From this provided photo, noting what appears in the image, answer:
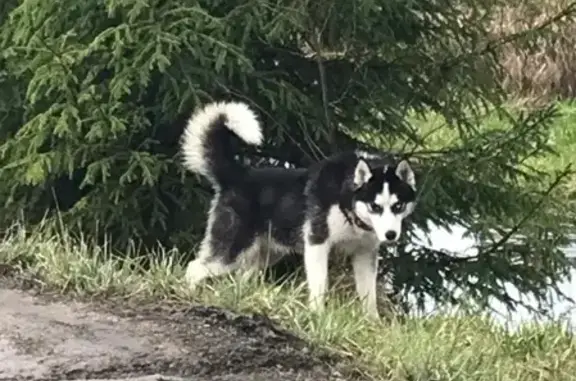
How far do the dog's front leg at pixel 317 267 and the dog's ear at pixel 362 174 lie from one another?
1.39 ft

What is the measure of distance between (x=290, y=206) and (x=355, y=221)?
50cm

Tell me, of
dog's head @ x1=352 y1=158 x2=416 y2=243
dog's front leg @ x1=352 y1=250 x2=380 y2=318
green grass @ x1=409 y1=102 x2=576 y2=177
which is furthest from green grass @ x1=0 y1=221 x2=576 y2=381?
green grass @ x1=409 y1=102 x2=576 y2=177

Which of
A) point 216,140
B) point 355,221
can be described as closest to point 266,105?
point 216,140

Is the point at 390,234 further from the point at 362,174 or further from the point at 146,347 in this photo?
the point at 146,347

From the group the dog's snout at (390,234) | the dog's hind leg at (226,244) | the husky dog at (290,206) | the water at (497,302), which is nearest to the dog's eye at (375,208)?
the husky dog at (290,206)

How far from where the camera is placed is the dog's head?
757 cm

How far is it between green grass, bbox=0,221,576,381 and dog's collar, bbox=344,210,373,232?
414mm

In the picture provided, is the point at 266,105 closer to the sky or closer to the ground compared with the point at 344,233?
closer to the sky

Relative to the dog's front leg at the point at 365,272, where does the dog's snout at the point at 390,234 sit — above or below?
above

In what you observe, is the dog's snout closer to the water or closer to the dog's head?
the dog's head

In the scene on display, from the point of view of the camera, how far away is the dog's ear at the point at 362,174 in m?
7.68

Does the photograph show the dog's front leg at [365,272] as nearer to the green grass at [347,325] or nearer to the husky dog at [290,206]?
the husky dog at [290,206]

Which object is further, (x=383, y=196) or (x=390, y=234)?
(x=383, y=196)

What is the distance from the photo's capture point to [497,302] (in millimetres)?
9781
